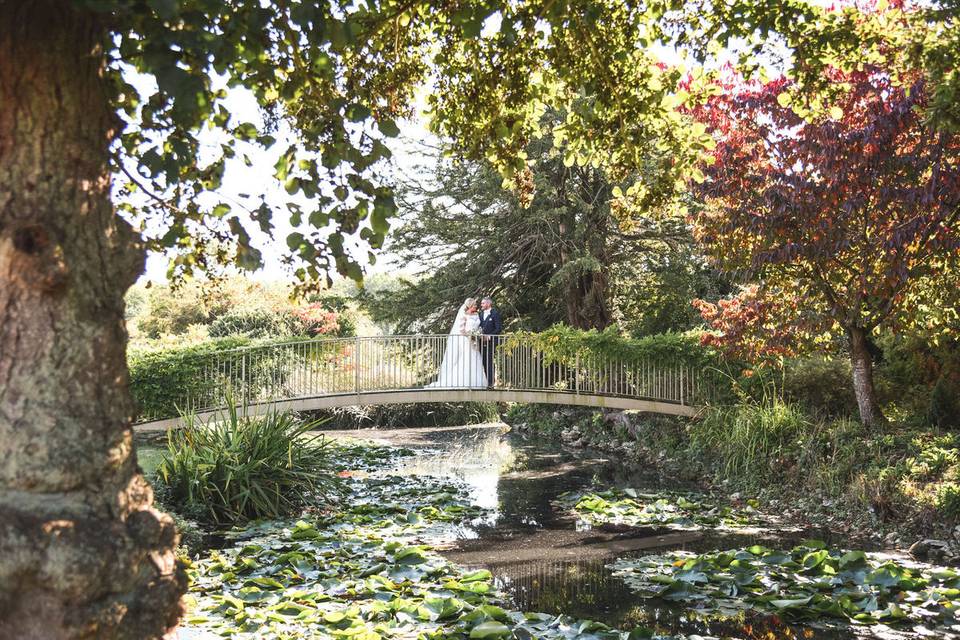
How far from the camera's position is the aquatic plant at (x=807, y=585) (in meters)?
5.73

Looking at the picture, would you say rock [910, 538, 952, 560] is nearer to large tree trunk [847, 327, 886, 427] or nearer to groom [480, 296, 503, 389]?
large tree trunk [847, 327, 886, 427]

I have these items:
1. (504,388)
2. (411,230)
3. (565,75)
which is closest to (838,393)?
(504,388)

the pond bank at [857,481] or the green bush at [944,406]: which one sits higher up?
the green bush at [944,406]

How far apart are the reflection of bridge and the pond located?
4.02ft

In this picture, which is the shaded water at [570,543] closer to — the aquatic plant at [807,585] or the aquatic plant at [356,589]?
the aquatic plant at [807,585]

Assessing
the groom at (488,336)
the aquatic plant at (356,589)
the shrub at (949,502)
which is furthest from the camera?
the groom at (488,336)

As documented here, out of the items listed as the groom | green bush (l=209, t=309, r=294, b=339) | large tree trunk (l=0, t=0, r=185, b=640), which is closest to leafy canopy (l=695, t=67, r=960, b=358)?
the groom

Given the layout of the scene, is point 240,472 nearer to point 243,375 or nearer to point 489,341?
point 243,375

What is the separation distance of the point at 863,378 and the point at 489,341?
7.31 meters

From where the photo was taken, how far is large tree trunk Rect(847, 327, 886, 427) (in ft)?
34.6

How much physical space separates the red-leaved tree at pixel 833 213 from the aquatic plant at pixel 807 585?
12.1ft

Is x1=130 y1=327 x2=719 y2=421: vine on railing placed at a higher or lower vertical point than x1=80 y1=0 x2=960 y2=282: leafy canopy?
lower

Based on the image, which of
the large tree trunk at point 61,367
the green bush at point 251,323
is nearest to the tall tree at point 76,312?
the large tree trunk at point 61,367

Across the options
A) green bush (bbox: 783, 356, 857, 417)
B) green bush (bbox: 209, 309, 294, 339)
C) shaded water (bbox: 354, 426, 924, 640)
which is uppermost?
green bush (bbox: 209, 309, 294, 339)
